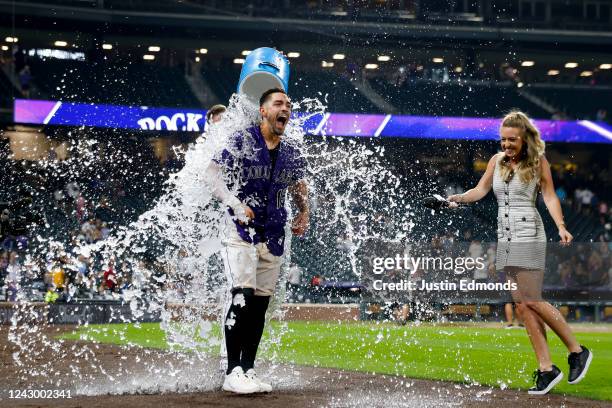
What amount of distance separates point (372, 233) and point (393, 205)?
3.63 metres

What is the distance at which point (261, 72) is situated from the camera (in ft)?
24.2

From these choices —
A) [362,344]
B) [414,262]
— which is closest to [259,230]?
[362,344]

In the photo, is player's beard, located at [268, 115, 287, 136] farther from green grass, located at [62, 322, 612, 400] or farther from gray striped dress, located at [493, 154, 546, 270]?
green grass, located at [62, 322, 612, 400]

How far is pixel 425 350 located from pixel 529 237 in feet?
14.8

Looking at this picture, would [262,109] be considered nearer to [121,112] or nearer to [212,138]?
[212,138]

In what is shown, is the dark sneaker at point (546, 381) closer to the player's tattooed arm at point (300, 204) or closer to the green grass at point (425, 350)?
the green grass at point (425, 350)

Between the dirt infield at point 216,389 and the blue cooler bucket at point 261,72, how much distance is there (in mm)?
2360

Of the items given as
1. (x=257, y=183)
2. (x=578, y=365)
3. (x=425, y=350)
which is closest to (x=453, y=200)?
(x=578, y=365)

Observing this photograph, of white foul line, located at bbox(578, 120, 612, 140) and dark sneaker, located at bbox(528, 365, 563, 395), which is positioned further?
white foul line, located at bbox(578, 120, 612, 140)

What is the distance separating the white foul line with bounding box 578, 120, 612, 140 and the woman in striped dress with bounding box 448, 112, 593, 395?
962 inches

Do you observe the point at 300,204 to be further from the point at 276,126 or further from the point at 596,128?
the point at 596,128

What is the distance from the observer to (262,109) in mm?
6156

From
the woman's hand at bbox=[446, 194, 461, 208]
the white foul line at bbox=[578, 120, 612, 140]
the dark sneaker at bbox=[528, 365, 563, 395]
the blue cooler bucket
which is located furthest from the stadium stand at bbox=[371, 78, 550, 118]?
the dark sneaker at bbox=[528, 365, 563, 395]

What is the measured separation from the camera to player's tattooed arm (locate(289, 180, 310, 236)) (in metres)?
6.36
